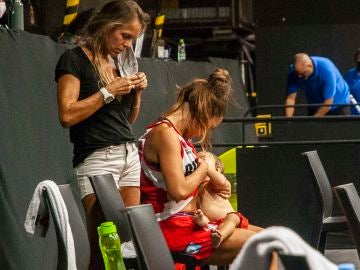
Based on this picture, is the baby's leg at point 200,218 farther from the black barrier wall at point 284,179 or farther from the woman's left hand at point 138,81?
the black barrier wall at point 284,179

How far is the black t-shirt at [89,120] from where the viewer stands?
541 centimetres

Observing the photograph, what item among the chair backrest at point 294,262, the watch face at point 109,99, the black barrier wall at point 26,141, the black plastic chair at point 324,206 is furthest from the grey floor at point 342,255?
the chair backrest at point 294,262

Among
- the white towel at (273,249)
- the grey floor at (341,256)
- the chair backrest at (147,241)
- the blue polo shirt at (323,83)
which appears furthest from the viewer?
the blue polo shirt at (323,83)

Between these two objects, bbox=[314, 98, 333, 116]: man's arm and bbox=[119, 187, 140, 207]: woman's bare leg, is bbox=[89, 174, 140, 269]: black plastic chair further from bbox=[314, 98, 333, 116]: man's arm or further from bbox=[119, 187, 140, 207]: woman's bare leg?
bbox=[314, 98, 333, 116]: man's arm

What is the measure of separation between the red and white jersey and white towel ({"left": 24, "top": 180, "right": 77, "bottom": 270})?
1.02 metres

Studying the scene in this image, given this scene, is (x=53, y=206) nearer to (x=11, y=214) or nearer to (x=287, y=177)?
(x=11, y=214)

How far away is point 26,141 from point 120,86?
5.73 ft

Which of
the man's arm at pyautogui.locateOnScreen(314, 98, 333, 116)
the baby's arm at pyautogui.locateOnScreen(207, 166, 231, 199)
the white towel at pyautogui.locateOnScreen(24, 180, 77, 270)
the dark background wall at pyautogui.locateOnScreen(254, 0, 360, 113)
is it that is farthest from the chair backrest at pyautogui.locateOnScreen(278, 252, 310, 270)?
the dark background wall at pyautogui.locateOnScreen(254, 0, 360, 113)

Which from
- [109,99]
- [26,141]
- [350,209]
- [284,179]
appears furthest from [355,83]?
[350,209]

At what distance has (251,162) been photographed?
8.52 meters

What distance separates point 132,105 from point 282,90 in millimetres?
12025

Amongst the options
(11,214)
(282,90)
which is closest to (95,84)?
(11,214)

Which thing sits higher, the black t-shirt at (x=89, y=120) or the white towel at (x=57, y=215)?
the black t-shirt at (x=89, y=120)

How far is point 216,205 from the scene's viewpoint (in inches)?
213
